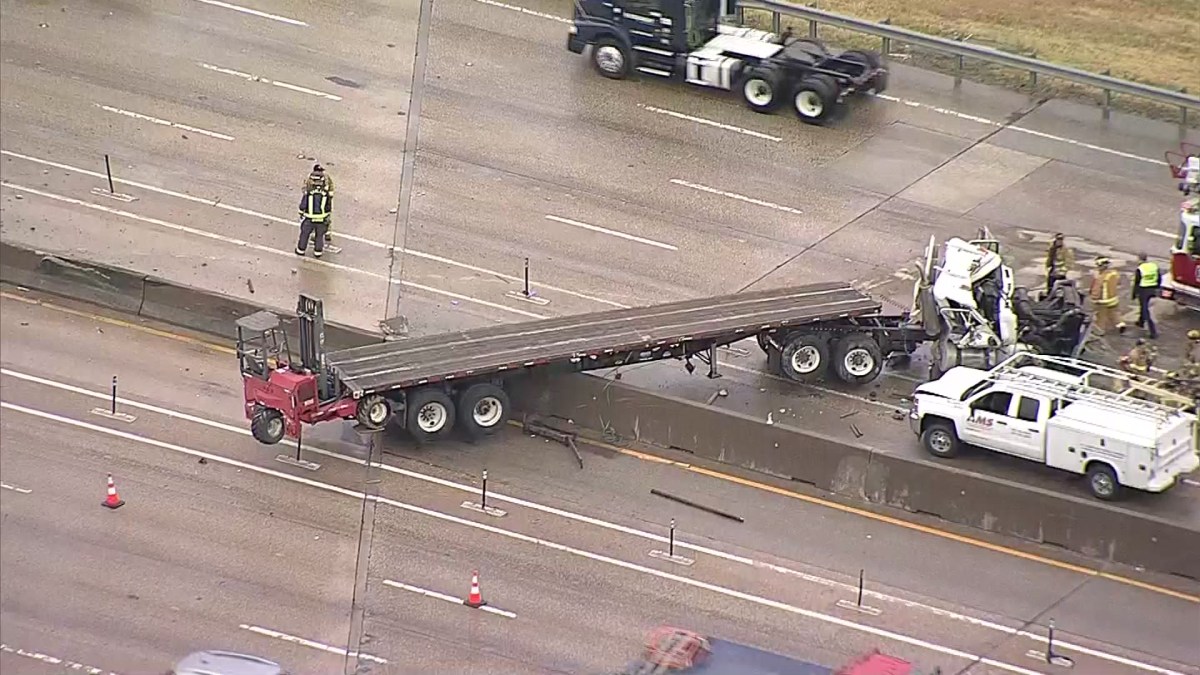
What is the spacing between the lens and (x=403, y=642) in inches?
1126

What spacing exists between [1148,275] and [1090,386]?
446 centimetres

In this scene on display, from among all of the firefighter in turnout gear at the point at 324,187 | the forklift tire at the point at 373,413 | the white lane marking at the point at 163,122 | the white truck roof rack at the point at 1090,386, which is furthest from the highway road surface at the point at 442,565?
the white lane marking at the point at 163,122

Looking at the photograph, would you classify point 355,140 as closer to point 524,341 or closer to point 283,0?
point 283,0

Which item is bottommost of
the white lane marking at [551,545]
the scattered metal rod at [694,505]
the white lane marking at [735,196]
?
the white lane marking at [551,545]

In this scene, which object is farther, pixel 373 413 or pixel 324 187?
pixel 324 187

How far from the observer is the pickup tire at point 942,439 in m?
33.3

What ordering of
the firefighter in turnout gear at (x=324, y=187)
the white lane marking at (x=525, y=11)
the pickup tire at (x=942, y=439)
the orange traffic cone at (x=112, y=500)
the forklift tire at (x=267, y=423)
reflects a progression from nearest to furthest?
the orange traffic cone at (x=112, y=500)
the forklift tire at (x=267, y=423)
the pickup tire at (x=942, y=439)
the firefighter in turnout gear at (x=324, y=187)
the white lane marking at (x=525, y=11)

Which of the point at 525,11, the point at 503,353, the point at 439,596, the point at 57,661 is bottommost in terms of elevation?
the point at 57,661

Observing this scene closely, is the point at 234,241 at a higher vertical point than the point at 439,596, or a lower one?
higher

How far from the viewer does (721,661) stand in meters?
26.1

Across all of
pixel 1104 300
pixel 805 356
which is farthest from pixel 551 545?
pixel 1104 300

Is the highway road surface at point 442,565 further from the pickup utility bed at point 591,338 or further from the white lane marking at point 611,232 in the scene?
the white lane marking at point 611,232

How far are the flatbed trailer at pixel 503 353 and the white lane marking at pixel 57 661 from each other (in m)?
6.27

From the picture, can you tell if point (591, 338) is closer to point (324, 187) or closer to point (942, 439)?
point (942, 439)
